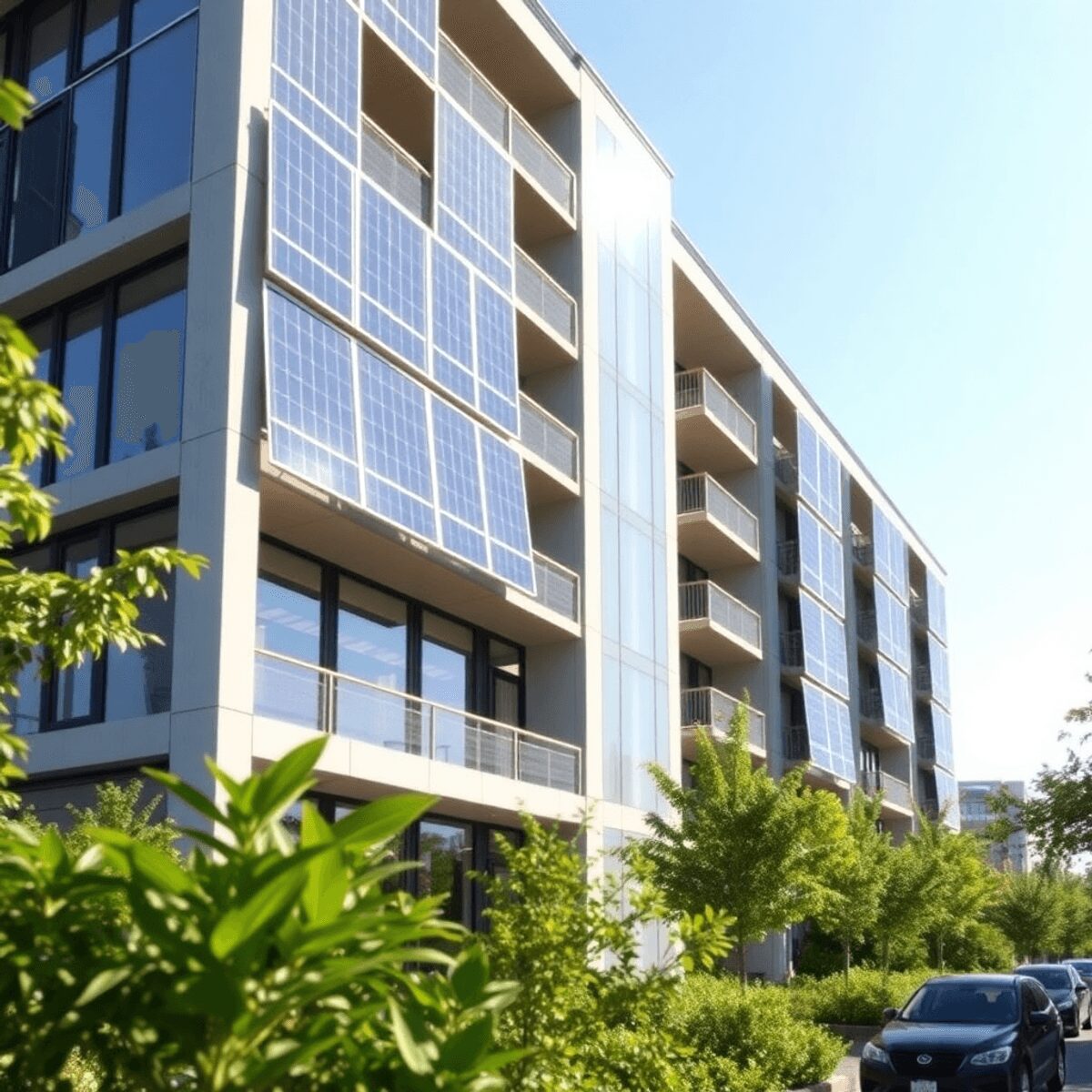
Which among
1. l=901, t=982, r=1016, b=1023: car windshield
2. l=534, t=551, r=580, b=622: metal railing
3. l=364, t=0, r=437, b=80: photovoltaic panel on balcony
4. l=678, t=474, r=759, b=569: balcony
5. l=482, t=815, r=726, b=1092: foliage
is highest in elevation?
l=364, t=0, r=437, b=80: photovoltaic panel on balcony

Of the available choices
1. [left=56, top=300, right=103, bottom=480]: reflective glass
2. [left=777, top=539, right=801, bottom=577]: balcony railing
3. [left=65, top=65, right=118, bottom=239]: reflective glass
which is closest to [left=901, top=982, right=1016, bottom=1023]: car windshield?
[left=56, top=300, right=103, bottom=480]: reflective glass

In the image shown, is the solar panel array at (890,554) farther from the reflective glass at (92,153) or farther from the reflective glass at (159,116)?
the reflective glass at (159,116)

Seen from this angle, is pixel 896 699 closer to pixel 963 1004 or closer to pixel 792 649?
pixel 792 649

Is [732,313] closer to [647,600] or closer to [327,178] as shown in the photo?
[647,600]

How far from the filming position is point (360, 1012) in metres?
3.21

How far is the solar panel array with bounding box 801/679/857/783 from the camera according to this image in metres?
43.8

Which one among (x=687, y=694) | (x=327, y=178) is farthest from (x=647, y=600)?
(x=327, y=178)

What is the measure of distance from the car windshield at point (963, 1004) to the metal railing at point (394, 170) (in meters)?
14.7

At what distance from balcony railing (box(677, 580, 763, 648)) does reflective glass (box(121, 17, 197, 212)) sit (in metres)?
19.6

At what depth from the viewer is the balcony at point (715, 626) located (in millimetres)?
37719

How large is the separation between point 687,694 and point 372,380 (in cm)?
1887

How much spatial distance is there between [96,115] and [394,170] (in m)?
4.77

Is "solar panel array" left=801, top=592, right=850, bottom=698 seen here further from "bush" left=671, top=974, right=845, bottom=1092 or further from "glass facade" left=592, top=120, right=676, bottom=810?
"bush" left=671, top=974, right=845, bottom=1092

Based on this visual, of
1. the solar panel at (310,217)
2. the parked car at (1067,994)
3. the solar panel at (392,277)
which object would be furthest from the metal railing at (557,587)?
the parked car at (1067,994)
